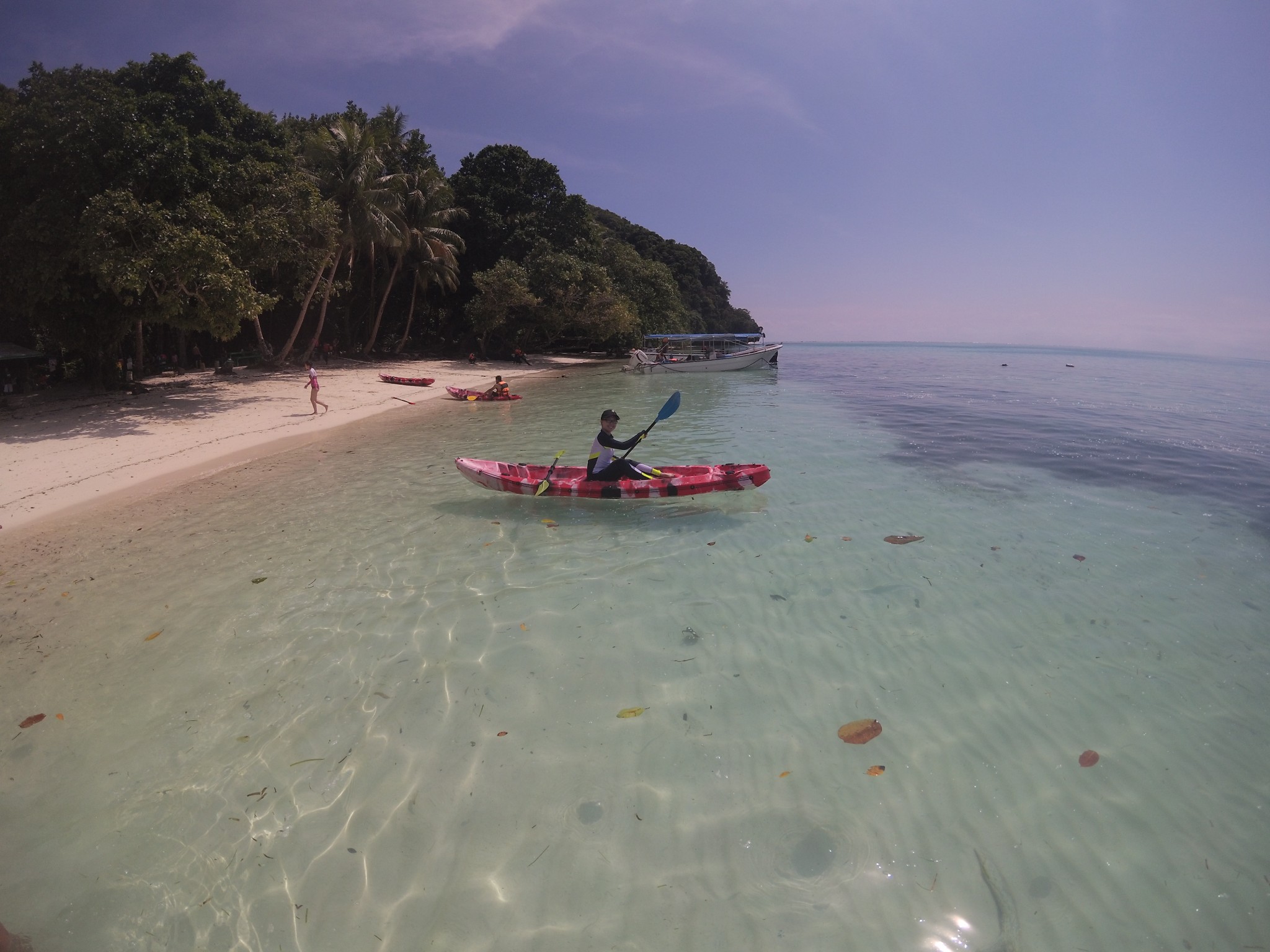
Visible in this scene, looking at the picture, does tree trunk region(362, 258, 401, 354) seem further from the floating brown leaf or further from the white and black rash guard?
the floating brown leaf

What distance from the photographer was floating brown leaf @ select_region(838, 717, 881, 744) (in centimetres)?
423

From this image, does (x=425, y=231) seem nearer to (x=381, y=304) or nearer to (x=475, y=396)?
(x=381, y=304)

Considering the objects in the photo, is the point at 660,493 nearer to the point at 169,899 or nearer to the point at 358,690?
the point at 358,690

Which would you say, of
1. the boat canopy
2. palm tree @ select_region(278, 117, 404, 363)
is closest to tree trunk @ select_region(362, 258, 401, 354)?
palm tree @ select_region(278, 117, 404, 363)

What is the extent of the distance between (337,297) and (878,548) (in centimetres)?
3085

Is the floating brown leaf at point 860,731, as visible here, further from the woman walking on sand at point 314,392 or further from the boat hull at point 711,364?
the boat hull at point 711,364

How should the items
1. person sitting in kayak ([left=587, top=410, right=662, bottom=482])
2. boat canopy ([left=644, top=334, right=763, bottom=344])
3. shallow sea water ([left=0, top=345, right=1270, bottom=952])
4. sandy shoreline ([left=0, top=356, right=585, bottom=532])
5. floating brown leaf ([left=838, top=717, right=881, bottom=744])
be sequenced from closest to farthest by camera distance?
shallow sea water ([left=0, top=345, right=1270, bottom=952]), floating brown leaf ([left=838, top=717, right=881, bottom=744]), person sitting in kayak ([left=587, top=410, right=662, bottom=482]), sandy shoreline ([left=0, top=356, right=585, bottom=532]), boat canopy ([left=644, top=334, right=763, bottom=344])

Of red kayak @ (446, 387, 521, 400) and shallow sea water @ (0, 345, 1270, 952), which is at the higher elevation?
red kayak @ (446, 387, 521, 400)

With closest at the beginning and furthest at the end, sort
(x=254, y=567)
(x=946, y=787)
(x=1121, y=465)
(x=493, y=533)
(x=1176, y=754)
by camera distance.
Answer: (x=946, y=787) → (x=1176, y=754) → (x=254, y=567) → (x=493, y=533) → (x=1121, y=465)

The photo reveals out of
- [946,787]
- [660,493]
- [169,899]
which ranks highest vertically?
[660,493]

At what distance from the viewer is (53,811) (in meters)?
3.64

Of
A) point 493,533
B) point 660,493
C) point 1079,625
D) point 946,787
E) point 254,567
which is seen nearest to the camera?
point 946,787

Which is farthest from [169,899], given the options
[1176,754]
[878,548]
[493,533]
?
[878,548]

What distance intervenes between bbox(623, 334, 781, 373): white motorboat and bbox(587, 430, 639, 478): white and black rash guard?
2621 cm
